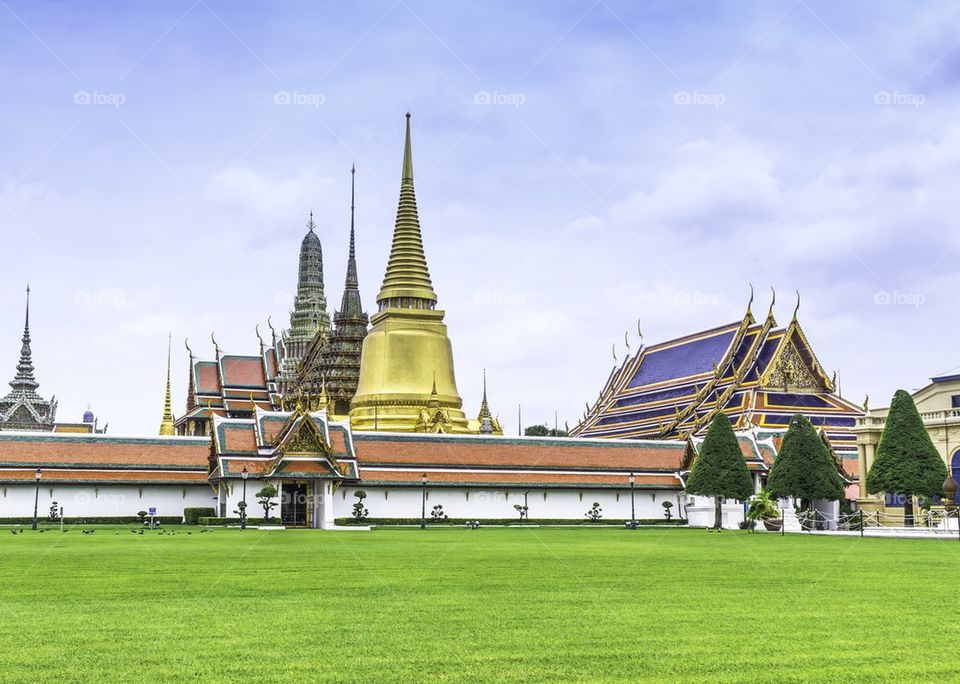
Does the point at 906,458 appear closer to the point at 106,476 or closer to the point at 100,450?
the point at 106,476

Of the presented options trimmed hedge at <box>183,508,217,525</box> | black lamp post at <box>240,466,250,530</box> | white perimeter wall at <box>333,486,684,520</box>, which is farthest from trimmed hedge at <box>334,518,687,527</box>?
trimmed hedge at <box>183,508,217,525</box>

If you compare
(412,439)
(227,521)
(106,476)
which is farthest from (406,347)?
(227,521)

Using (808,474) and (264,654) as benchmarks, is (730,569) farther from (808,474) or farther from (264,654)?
(808,474)

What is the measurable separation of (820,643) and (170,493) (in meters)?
47.9

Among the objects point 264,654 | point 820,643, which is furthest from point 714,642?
point 264,654

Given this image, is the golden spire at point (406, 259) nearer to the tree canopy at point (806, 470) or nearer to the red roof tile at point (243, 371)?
the red roof tile at point (243, 371)

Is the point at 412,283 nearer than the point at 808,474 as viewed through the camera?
No

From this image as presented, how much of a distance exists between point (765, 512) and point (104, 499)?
29953mm

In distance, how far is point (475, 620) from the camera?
11.9 meters

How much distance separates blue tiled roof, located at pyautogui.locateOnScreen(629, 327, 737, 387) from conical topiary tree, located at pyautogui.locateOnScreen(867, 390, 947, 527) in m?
32.2

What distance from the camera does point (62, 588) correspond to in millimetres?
15742

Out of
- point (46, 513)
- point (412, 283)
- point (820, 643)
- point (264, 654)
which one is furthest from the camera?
point (412, 283)

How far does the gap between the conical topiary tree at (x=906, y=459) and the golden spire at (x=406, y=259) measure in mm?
36605

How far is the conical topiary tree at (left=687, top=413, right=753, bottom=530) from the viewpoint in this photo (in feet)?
163
